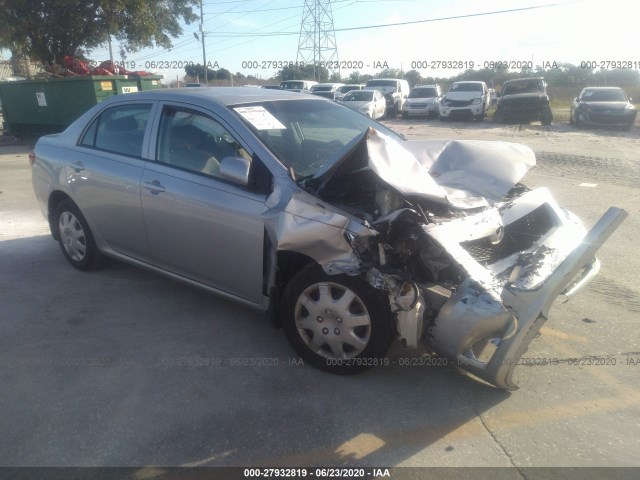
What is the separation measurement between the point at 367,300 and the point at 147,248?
205cm

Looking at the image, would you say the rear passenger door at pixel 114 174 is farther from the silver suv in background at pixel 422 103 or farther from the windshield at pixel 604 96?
the silver suv in background at pixel 422 103

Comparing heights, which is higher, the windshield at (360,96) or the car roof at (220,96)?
the car roof at (220,96)

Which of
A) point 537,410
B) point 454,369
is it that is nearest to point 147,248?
point 454,369

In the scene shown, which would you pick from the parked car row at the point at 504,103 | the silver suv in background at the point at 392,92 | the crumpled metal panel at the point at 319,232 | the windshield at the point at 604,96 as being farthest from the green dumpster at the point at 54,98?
the windshield at the point at 604,96

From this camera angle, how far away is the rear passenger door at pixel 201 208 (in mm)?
3396

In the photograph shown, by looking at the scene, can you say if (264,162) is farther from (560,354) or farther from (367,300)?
(560,354)

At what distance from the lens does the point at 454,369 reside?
3.35m

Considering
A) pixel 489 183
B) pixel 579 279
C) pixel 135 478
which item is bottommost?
pixel 135 478

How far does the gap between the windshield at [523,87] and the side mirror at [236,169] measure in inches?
786

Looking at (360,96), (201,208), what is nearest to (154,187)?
(201,208)

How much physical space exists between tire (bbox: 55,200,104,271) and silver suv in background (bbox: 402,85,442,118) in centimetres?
1997

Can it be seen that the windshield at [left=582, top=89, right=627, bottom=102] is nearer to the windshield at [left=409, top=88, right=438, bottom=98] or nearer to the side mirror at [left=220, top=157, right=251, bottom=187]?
the windshield at [left=409, top=88, right=438, bottom=98]

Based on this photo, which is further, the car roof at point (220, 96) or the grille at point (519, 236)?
the car roof at point (220, 96)

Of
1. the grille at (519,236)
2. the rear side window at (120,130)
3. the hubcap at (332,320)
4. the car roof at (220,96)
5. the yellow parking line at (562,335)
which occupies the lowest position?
the yellow parking line at (562,335)
